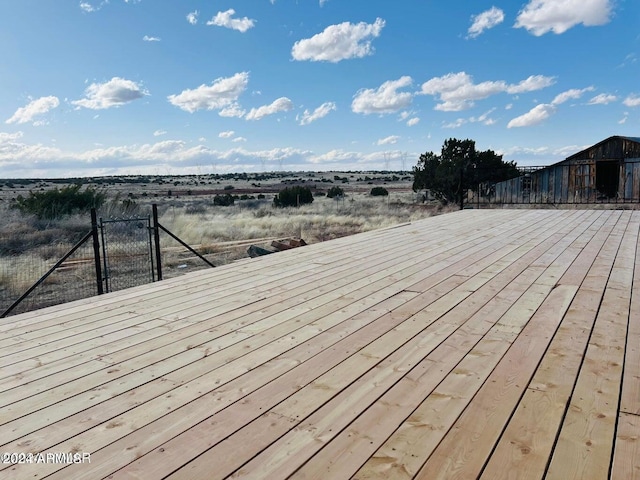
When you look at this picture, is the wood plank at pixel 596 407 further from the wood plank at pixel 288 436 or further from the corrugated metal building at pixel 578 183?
the corrugated metal building at pixel 578 183

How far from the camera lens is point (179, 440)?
170cm

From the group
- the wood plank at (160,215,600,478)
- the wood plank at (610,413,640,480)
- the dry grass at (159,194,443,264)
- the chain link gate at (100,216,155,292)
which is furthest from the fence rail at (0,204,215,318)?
the wood plank at (610,413,640,480)

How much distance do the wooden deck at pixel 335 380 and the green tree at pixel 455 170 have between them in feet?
62.0

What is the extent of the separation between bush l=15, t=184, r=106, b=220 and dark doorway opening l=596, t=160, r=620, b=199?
816 inches

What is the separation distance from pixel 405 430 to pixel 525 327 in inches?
57.8

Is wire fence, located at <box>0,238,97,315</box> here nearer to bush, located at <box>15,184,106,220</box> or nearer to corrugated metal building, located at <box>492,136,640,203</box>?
bush, located at <box>15,184,106,220</box>

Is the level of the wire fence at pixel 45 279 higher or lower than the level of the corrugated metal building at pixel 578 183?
lower

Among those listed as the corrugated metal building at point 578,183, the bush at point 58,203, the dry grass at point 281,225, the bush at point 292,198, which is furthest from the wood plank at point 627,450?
the bush at point 292,198

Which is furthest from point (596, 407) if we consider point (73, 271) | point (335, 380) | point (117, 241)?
point (117, 241)

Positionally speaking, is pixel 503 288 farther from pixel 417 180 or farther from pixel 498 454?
→ pixel 417 180

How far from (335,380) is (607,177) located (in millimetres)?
22724

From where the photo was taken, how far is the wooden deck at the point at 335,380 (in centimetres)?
158

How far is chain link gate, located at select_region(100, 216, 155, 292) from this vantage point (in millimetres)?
8820

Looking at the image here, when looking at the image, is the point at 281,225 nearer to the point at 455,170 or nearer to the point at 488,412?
the point at 455,170
